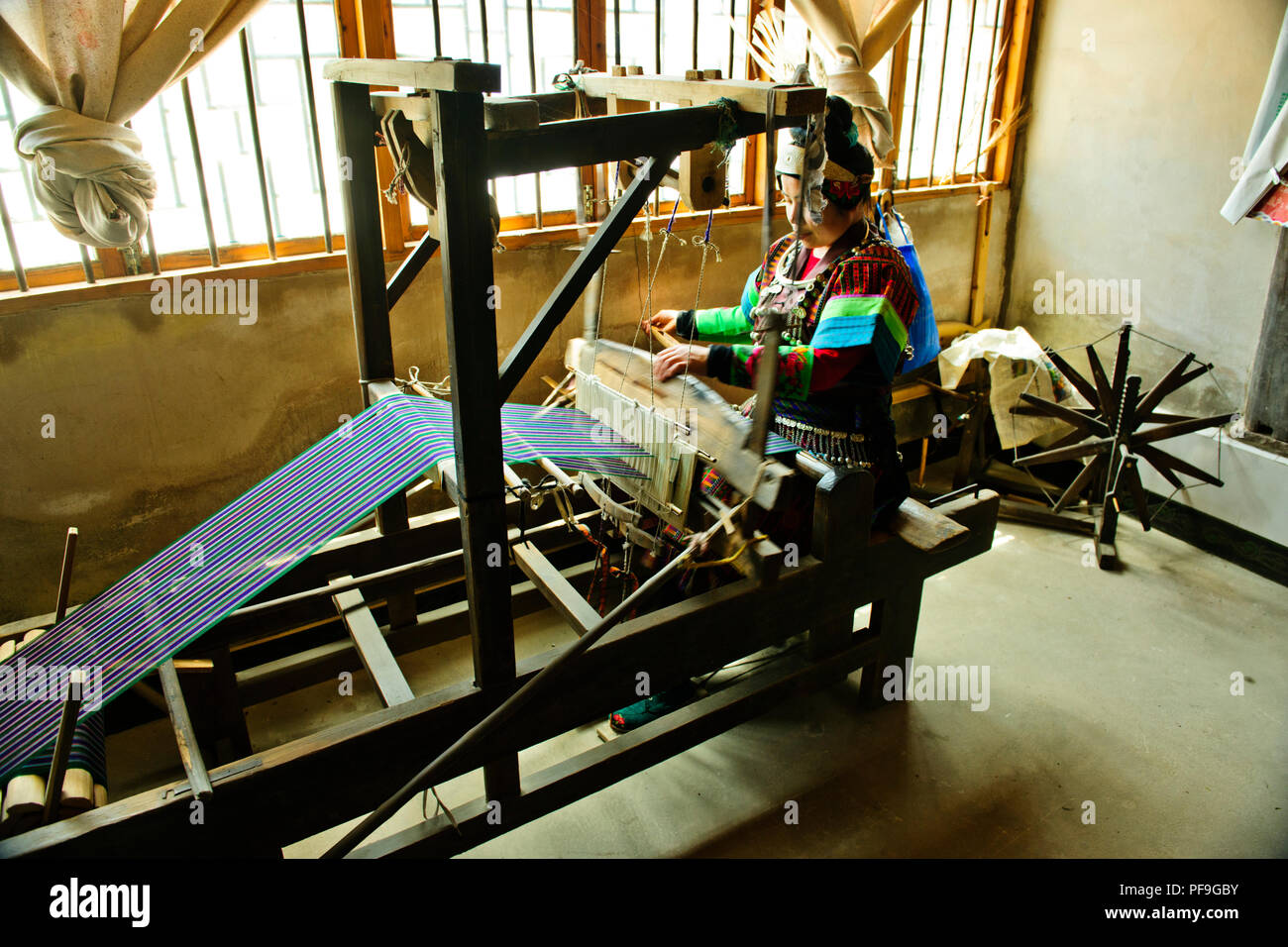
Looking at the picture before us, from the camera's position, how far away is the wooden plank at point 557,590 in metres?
2.33

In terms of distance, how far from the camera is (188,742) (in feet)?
6.17

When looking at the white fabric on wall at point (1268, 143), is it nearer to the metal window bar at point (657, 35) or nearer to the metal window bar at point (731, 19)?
the metal window bar at point (731, 19)

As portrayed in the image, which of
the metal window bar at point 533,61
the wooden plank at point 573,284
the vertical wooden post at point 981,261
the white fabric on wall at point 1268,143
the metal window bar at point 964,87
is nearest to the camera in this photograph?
the wooden plank at point 573,284

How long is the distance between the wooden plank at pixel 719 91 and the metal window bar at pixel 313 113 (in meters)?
1.28

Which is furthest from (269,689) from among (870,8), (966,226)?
(966,226)

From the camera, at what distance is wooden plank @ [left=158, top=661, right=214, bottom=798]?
171cm

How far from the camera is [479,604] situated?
1.91 metres

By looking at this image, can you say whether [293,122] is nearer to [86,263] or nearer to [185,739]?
[86,263]

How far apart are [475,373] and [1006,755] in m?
2.22

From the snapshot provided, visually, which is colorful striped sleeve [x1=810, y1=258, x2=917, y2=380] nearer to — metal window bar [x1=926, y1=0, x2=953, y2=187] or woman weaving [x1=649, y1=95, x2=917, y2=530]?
woman weaving [x1=649, y1=95, x2=917, y2=530]

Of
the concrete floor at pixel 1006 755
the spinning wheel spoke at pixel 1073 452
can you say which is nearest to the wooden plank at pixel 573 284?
the concrete floor at pixel 1006 755

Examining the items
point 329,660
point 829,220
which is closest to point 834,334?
point 829,220

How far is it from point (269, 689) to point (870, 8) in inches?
140
